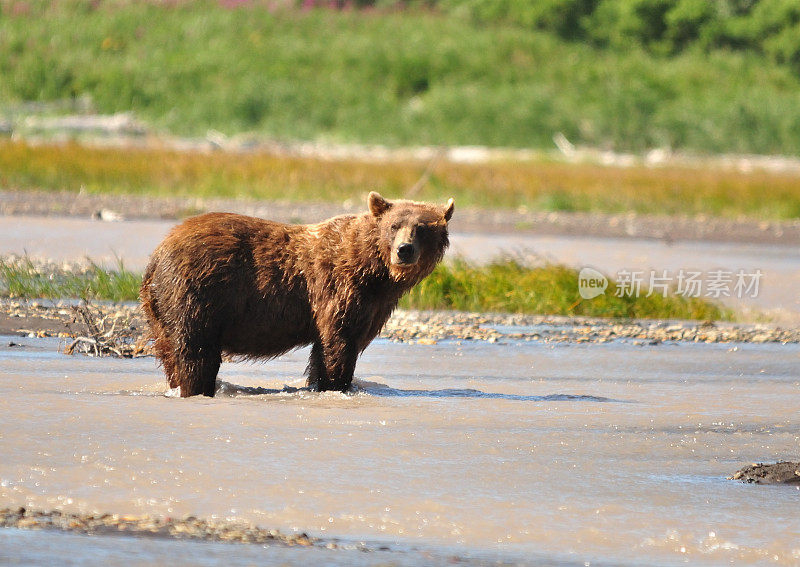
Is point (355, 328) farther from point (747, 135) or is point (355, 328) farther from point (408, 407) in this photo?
point (747, 135)

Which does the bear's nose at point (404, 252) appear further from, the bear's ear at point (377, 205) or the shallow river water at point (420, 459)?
the shallow river water at point (420, 459)

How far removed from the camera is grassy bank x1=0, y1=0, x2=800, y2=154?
111 ft

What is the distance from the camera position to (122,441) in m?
5.87

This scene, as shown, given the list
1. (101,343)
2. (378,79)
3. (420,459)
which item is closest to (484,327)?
(101,343)

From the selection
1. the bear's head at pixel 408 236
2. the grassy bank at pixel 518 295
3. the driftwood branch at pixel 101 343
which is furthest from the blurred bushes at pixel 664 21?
the bear's head at pixel 408 236

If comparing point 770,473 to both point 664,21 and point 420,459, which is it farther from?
point 664,21

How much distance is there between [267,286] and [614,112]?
27.9 metres

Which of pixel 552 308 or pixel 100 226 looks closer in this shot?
pixel 552 308

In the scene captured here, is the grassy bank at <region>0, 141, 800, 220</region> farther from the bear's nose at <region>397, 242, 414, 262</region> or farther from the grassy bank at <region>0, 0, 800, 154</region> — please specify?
the bear's nose at <region>397, 242, 414, 262</region>

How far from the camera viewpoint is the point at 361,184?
23141mm

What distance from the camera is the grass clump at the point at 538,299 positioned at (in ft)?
37.2

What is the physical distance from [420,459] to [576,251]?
11158mm

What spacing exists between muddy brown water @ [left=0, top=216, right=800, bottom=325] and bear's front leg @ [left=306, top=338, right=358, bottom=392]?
5.41m

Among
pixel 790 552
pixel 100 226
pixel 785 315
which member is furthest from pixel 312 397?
pixel 100 226
